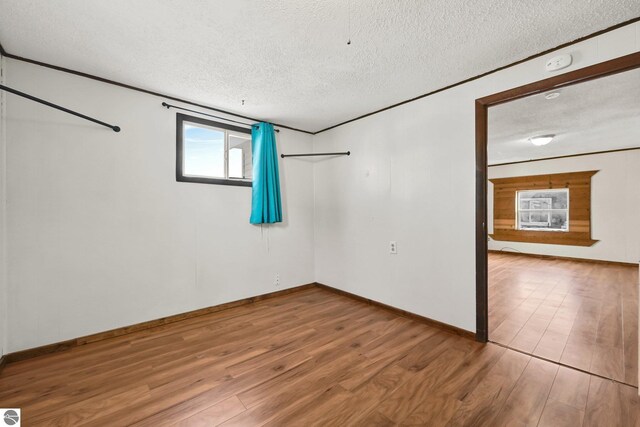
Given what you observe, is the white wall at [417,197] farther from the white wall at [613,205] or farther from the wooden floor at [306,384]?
the white wall at [613,205]

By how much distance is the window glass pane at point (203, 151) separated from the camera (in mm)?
2900

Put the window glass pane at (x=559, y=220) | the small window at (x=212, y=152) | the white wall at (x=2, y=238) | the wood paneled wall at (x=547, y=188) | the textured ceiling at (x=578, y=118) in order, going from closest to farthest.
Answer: the white wall at (x=2, y=238) < the textured ceiling at (x=578, y=118) < the small window at (x=212, y=152) < the wood paneled wall at (x=547, y=188) < the window glass pane at (x=559, y=220)

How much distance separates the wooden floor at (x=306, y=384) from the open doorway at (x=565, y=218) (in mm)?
414

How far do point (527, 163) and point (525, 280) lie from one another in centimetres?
406

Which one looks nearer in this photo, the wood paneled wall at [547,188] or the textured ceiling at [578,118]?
the textured ceiling at [578,118]

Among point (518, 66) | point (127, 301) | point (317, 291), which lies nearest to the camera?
point (518, 66)

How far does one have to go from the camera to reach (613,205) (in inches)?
217

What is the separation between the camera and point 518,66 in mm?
2119

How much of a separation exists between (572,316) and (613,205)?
4.73m

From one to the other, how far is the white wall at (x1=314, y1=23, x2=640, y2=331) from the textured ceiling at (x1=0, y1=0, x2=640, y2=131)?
0.67ft

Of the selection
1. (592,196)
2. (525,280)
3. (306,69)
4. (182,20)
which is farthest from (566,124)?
(182,20)

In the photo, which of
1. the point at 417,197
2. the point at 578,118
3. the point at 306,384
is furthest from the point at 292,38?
the point at 578,118

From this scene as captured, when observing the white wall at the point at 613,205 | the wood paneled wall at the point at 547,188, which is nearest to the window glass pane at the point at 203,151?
the wood paneled wall at the point at 547,188

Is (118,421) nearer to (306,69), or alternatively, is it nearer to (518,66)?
(306,69)
